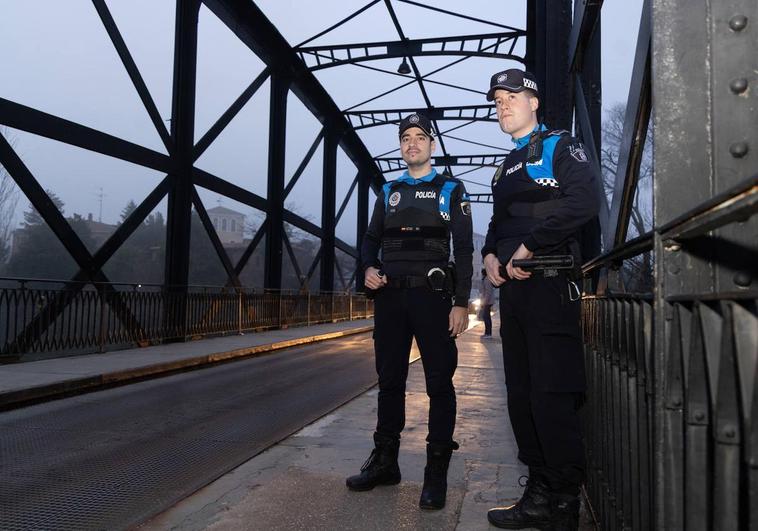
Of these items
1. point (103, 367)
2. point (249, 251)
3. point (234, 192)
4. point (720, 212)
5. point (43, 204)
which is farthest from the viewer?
point (249, 251)

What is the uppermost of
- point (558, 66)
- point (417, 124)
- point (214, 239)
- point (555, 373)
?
point (558, 66)

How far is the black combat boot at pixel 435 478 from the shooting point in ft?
8.68

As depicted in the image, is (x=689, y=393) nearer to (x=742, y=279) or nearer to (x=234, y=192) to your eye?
(x=742, y=279)

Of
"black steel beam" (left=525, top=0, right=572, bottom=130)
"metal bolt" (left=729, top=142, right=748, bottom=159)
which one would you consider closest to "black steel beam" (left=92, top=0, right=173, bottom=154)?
"black steel beam" (left=525, top=0, right=572, bottom=130)

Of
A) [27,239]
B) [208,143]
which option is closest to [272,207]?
[208,143]

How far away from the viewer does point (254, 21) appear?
595 inches

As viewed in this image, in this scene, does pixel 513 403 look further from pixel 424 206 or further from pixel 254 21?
pixel 254 21

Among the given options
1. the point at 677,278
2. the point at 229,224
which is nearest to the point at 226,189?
the point at 229,224

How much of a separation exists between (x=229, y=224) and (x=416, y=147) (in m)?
16.6

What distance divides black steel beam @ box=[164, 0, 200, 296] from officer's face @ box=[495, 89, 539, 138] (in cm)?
1060

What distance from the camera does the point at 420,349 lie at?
2947 millimetres

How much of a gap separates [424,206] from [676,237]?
72.2 inches

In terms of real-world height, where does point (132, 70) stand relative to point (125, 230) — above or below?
above

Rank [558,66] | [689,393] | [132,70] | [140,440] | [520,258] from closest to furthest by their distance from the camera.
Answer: [689,393] → [520,258] → [140,440] → [558,66] → [132,70]
